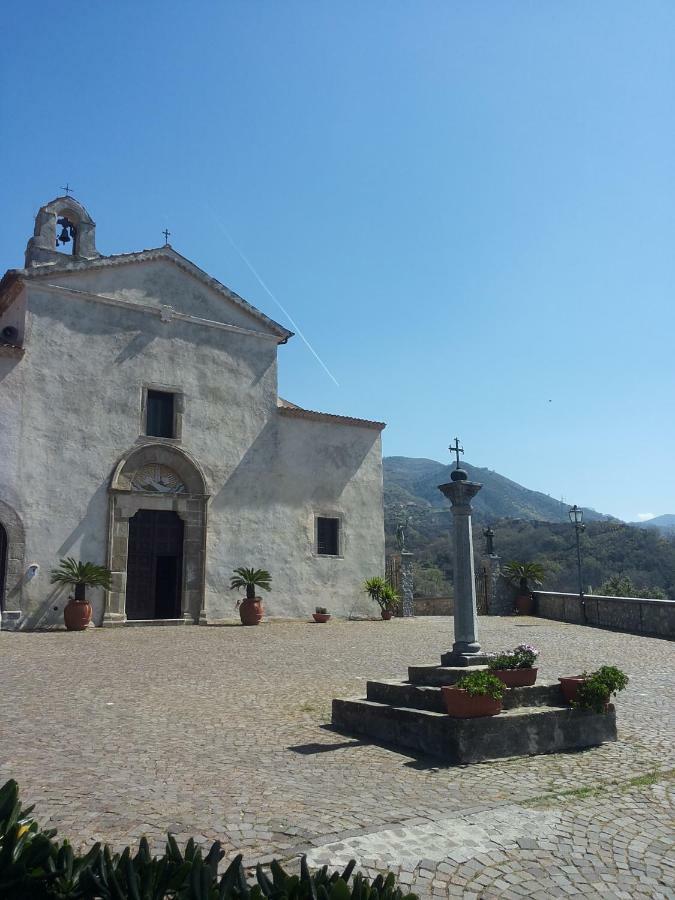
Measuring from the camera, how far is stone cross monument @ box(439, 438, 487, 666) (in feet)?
25.2

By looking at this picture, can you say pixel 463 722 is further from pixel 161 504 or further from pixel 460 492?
pixel 161 504

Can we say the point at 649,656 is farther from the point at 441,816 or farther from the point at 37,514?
the point at 37,514

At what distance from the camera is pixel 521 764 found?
5.91m

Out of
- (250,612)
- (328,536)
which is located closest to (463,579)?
(250,612)

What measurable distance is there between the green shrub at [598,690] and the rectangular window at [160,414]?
15652mm

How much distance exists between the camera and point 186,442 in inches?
804

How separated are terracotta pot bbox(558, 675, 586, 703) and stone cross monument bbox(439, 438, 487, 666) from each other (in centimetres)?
90

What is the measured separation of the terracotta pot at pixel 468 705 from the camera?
615 cm

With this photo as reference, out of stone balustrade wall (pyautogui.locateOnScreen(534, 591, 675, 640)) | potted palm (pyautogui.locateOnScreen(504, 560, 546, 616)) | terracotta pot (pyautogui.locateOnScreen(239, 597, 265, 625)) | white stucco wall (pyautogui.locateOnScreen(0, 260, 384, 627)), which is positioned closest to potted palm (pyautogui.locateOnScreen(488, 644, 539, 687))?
stone balustrade wall (pyautogui.locateOnScreen(534, 591, 675, 640))

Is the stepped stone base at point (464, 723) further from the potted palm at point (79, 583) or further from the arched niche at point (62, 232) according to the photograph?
the arched niche at point (62, 232)

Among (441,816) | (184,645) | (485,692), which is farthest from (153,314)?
(441,816)

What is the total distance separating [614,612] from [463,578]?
13049 millimetres

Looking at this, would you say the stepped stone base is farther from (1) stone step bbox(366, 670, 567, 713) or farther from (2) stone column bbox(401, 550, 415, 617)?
(2) stone column bbox(401, 550, 415, 617)

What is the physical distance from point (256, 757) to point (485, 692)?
6.85ft
